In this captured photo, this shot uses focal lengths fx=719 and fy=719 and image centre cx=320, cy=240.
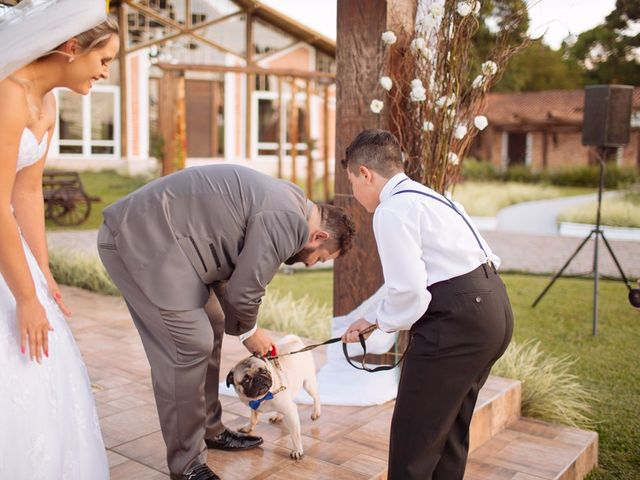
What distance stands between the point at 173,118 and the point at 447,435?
8.78 m

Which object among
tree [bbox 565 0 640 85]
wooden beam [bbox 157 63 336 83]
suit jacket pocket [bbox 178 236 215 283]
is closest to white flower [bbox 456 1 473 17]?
suit jacket pocket [bbox 178 236 215 283]

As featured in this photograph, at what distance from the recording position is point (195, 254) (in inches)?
111

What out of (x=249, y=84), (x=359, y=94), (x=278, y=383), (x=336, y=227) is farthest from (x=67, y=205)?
(x=336, y=227)

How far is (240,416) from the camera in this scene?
12.6ft

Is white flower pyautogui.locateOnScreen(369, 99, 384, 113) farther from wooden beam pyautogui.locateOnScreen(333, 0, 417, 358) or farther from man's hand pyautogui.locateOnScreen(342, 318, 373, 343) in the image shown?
man's hand pyautogui.locateOnScreen(342, 318, 373, 343)

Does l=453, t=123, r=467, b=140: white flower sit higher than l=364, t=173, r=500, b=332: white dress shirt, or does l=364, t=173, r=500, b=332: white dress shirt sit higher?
l=453, t=123, r=467, b=140: white flower

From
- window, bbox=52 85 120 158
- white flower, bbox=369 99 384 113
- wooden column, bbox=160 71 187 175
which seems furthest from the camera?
window, bbox=52 85 120 158

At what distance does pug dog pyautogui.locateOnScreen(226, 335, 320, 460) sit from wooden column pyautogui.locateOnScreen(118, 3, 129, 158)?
1618 cm

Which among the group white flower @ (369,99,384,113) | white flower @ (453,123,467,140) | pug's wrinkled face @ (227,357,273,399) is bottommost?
pug's wrinkled face @ (227,357,273,399)

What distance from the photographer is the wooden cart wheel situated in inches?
537

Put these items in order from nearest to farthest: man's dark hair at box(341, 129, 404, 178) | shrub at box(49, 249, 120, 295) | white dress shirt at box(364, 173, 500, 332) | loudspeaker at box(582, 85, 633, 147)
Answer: white dress shirt at box(364, 173, 500, 332), man's dark hair at box(341, 129, 404, 178), loudspeaker at box(582, 85, 633, 147), shrub at box(49, 249, 120, 295)

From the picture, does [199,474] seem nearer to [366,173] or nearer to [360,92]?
[366,173]

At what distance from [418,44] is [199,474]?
2.51m

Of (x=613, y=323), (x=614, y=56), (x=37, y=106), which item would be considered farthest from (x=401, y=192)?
(x=614, y=56)
